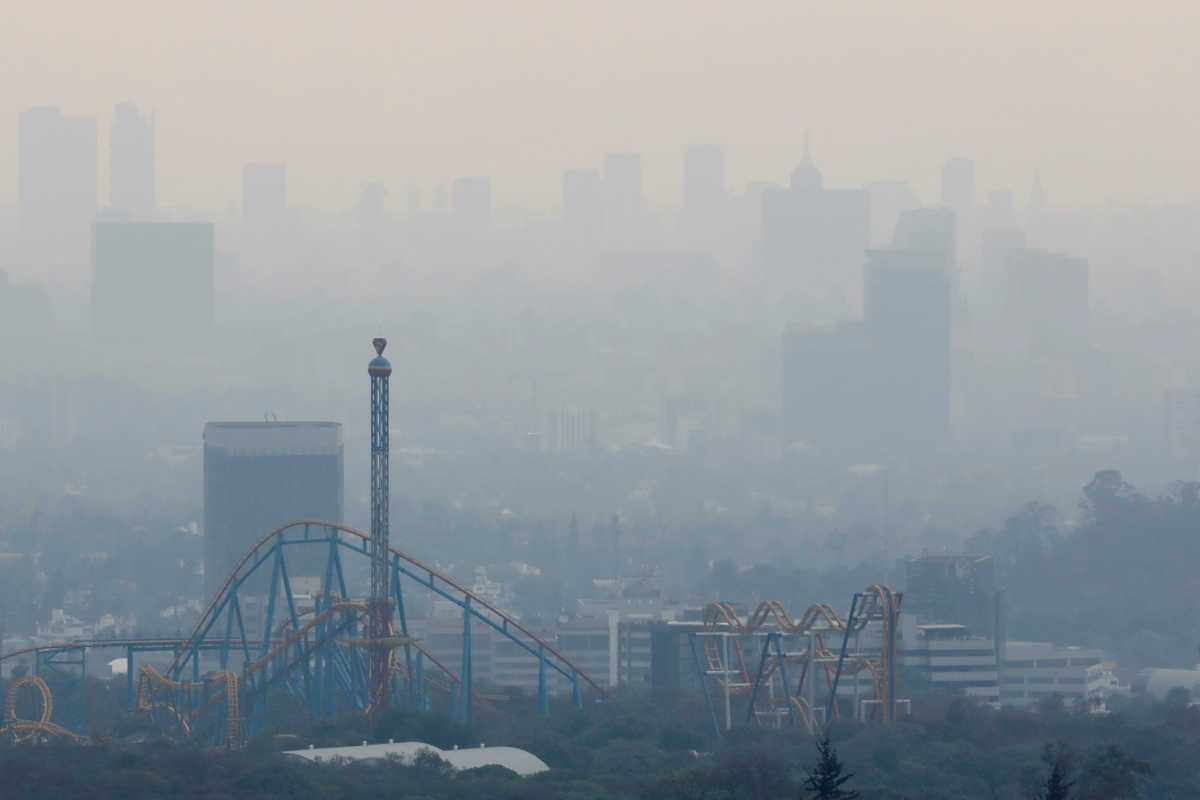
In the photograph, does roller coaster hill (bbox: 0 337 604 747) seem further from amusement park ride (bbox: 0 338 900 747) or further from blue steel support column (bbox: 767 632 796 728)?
blue steel support column (bbox: 767 632 796 728)

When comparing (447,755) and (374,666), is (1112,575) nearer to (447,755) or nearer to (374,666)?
(374,666)

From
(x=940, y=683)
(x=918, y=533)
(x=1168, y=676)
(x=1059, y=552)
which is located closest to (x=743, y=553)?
(x=918, y=533)

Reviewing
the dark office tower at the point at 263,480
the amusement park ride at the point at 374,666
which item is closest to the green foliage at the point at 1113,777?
the amusement park ride at the point at 374,666

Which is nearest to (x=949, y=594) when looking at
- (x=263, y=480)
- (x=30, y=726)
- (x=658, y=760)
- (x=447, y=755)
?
(x=30, y=726)

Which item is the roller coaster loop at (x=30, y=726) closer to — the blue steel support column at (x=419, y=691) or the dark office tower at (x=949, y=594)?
the blue steel support column at (x=419, y=691)

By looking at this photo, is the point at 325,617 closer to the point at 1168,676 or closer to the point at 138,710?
the point at 138,710

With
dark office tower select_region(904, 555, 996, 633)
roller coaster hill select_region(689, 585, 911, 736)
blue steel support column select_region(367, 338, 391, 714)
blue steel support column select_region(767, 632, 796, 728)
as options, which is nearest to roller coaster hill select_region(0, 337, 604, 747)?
blue steel support column select_region(367, 338, 391, 714)

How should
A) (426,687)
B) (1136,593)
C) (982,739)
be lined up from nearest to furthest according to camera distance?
(982,739) < (426,687) < (1136,593)
